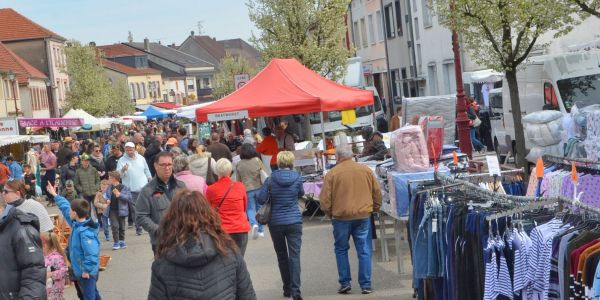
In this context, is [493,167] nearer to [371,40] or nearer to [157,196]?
[157,196]

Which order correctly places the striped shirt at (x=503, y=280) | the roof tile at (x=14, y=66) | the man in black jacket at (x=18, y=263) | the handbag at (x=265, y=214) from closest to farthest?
the striped shirt at (x=503, y=280) < the man in black jacket at (x=18, y=263) < the handbag at (x=265, y=214) < the roof tile at (x=14, y=66)

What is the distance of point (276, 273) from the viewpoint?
1398 centimetres

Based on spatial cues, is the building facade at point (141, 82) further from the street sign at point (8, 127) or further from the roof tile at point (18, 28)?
the street sign at point (8, 127)

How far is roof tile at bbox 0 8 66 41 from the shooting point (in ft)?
283

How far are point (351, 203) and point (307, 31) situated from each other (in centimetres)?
2795

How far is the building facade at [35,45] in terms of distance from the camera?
86.4 meters

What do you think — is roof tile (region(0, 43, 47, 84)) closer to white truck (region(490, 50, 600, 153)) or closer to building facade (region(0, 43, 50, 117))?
building facade (region(0, 43, 50, 117))

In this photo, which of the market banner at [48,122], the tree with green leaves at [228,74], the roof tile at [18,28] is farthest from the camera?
the tree with green leaves at [228,74]

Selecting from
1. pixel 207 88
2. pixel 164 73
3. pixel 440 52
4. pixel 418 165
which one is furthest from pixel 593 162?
pixel 207 88

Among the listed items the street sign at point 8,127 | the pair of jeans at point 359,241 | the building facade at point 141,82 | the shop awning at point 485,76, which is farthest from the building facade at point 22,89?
the pair of jeans at point 359,241

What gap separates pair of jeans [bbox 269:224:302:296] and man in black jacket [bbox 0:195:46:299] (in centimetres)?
439

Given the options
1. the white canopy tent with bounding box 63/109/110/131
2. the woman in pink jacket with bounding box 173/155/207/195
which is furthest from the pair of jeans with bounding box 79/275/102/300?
the white canopy tent with bounding box 63/109/110/131

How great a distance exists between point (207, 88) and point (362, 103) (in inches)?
5134

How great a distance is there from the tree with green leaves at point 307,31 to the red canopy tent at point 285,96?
661 inches
